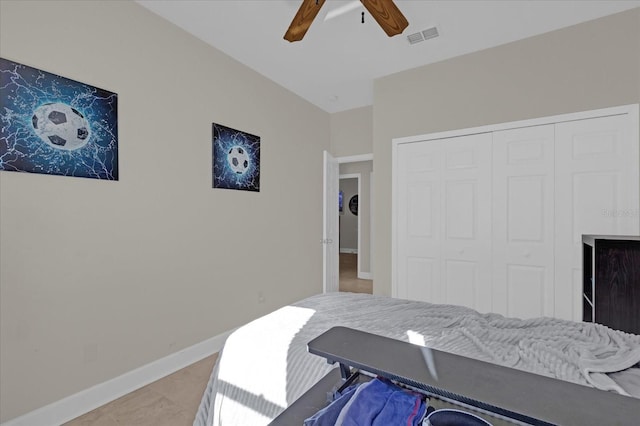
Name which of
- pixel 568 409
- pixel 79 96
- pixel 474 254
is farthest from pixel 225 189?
pixel 568 409

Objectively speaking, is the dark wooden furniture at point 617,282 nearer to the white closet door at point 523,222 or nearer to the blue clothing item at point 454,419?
the white closet door at point 523,222

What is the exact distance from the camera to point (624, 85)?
231cm

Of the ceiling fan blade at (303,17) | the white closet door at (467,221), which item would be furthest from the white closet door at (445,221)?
the ceiling fan blade at (303,17)

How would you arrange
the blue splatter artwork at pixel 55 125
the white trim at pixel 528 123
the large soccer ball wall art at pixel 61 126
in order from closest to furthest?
the blue splatter artwork at pixel 55 125 < the large soccer ball wall art at pixel 61 126 < the white trim at pixel 528 123

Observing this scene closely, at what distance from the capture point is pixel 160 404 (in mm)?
1965

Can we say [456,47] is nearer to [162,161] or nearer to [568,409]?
[162,161]

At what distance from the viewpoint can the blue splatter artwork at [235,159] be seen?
278cm

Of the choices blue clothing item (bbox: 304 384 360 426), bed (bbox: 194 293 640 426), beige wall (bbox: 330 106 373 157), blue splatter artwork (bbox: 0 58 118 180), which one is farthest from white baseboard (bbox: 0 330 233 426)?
beige wall (bbox: 330 106 373 157)

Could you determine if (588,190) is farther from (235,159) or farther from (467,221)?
(235,159)

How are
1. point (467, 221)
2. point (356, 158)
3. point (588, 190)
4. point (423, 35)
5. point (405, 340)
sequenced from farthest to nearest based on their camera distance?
1. point (356, 158)
2. point (467, 221)
3. point (423, 35)
4. point (588, 190)
5. point (405, 340)

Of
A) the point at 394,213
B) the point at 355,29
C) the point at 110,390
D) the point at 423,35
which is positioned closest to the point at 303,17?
the point at 355,29

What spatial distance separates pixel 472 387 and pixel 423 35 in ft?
9.03

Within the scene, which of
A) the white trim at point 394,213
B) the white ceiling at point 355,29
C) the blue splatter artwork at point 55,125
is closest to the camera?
the blue splatter artwork at point 55,125

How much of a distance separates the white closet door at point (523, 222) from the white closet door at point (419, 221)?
518 mm
